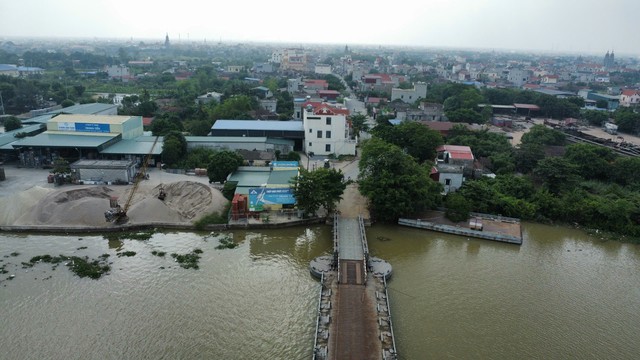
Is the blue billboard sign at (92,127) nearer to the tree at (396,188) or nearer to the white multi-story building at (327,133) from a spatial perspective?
the white multi-story building at (327,133)

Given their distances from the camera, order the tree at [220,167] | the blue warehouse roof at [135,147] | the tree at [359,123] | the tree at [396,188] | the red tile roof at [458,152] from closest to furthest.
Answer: the tree at [396,188] → the tree at [220,167] → the red tile roof at [458,152] → the blue warehouse roof at [135,147] → the tree at [359,123]

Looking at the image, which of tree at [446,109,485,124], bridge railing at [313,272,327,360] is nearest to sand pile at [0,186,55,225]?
bridge railing at [313,272,327,360]

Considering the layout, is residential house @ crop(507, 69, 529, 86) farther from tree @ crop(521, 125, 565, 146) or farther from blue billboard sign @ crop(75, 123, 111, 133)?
blue billboard sign @ crop(75, 123, 111, 133)

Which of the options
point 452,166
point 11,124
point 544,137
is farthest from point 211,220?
point 544,137

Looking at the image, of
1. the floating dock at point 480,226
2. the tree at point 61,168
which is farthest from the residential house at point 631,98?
the tree at point 61,168

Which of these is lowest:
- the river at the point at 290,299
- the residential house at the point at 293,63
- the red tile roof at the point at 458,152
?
the river at the point at 290,299

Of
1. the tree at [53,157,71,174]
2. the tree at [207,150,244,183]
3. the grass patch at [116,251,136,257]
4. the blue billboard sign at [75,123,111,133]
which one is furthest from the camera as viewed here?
the blue billboard sign at [75,123,111,133]
